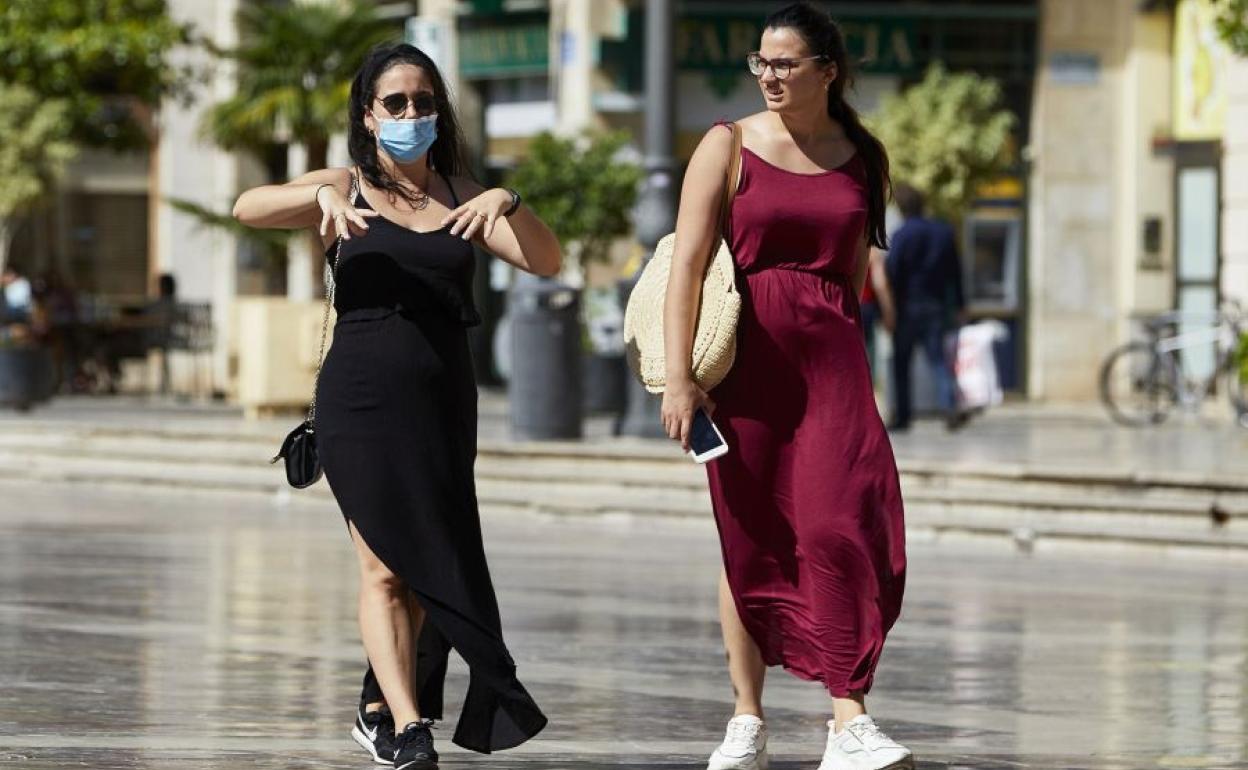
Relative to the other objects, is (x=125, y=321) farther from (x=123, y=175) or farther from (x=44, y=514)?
(x=44, y=514)

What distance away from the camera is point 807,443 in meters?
6.96

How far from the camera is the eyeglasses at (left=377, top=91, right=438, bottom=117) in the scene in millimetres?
6914

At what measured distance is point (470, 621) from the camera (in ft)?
22.7

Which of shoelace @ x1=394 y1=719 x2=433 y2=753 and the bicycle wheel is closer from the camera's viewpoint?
shoelace @ x1=394 y1=719 x2=433 y2=753

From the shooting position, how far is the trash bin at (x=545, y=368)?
19469 mm

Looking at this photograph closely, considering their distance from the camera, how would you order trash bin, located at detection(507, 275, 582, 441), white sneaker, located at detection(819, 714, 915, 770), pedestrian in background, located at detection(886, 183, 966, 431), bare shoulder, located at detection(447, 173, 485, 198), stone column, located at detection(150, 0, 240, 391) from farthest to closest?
stone column, located at detection(150, 0, 240, 391)
pedestrian in background, located at detection(886, 183, 966, 431)
trash bin, located at detection(507, 275, 582, 441)
bare shoulder, located at detection(447, 173, 485, 198)
white sneaker, located at detection(819, 714, 915, 770)

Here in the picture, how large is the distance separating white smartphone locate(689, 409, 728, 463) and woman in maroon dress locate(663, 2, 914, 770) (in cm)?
5

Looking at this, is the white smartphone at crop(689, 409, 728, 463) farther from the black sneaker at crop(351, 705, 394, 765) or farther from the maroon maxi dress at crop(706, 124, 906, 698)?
the black sneaker at crop(351, 705, 394, 765)

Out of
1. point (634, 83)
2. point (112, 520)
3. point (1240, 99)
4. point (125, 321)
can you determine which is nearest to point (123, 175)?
point (125, 321)

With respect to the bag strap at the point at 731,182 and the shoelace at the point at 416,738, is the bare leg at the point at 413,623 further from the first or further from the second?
the bag strap at the point at 731,182

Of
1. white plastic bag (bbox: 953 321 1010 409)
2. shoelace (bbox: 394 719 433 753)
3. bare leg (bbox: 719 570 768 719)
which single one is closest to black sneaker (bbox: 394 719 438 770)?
shoelace (bbox: 394 719 433 753)

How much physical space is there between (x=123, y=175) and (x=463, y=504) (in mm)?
37883

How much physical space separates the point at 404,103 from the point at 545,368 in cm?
1255

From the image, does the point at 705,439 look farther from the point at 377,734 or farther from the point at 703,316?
the point at 377,734
